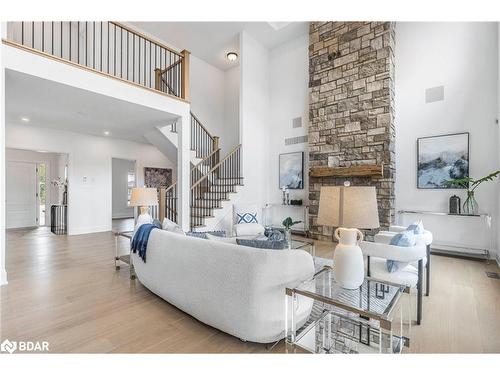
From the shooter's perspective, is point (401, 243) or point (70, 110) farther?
point (70, 110)

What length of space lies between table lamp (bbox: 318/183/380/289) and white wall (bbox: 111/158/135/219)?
9867mm

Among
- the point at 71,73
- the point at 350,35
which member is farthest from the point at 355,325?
the point at 350,35

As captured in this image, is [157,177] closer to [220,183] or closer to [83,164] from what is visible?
[83,164]

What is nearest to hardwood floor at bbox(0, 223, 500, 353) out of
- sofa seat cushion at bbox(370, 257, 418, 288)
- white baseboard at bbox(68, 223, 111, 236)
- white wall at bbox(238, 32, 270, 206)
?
sofa seat cushion at bbox(370, 257, 418, 288)

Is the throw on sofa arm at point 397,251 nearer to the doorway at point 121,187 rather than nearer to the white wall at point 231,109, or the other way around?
the white wall at point 231,109

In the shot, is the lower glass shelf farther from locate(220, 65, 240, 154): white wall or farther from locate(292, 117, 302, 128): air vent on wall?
locate(220, 65, 240, 154): white wall

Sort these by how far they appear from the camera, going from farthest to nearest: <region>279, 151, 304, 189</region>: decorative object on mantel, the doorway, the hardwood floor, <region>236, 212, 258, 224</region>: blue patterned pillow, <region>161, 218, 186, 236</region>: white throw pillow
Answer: the doorway < <region>279, 151, 304, 189</region>: decorative object on mantel < <region>236, 212, 258, 224</region>: blue patterned pillow < <region>161, 218, 186, 236</region>: white throw pillow < the hardwood floor

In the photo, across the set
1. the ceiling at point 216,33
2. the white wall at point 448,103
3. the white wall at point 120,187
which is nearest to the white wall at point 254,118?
the ceiling at point 216,33

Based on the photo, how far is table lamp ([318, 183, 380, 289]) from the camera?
5.20 ft

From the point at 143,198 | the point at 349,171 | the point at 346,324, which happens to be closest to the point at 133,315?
the point at 143,198

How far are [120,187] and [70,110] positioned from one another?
244 inches

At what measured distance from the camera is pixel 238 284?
1.75 meters

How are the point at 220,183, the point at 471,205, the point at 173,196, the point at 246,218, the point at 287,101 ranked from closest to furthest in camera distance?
the point at 471,205 < the point at 246,218 < the point at 173,196 < the point at 220,183 < the point at 287,101

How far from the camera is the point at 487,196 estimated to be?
4.12 m
